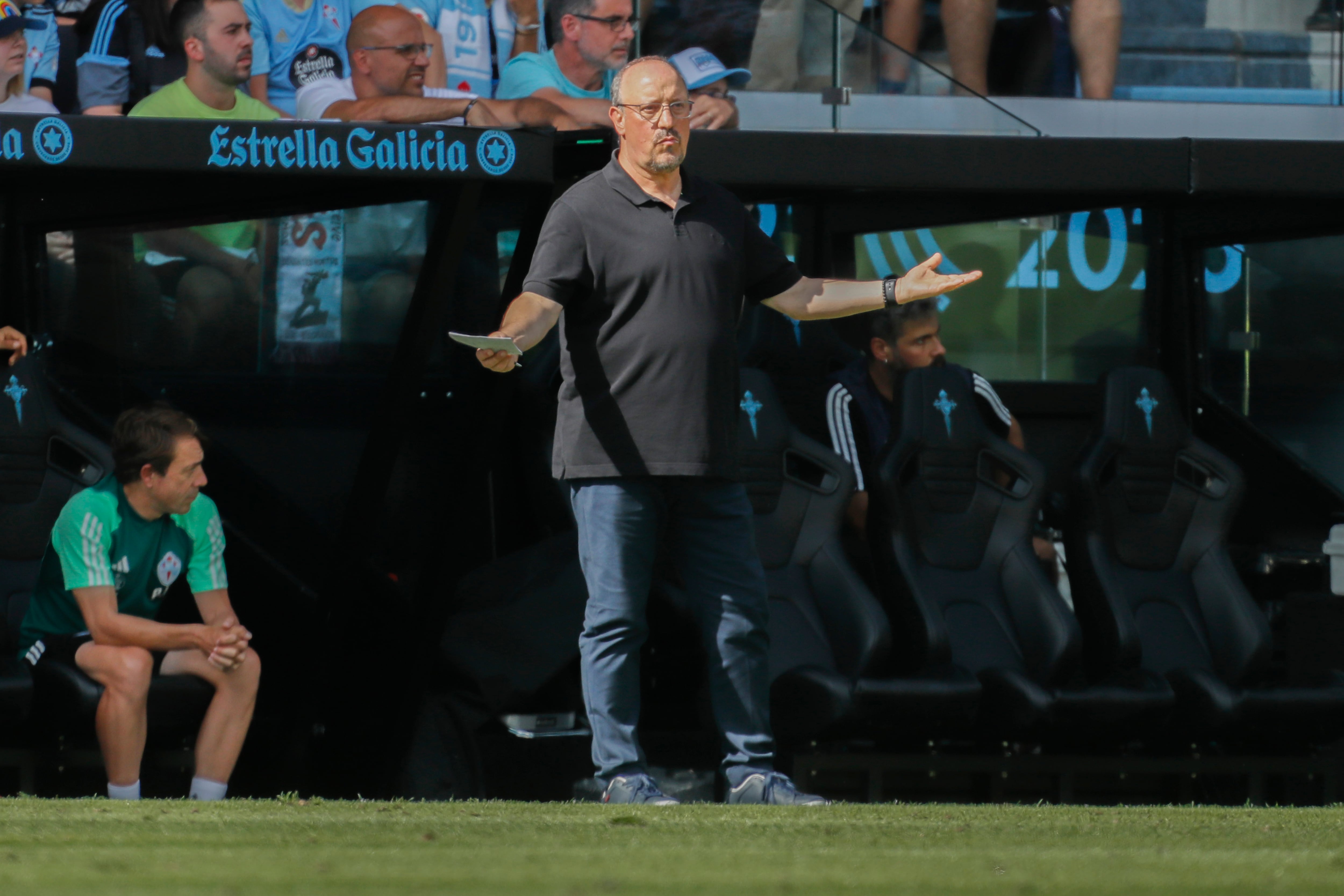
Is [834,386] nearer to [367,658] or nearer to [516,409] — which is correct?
[516,409]

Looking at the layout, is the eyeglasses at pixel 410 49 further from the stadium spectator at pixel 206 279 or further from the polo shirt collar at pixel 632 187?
the polo shirt collar at pixel 632 187

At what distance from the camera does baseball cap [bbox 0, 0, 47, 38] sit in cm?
547

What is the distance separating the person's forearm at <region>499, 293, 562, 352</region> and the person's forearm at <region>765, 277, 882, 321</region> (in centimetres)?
56

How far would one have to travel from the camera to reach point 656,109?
3.99m

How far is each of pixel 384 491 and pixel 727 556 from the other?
2240 mm

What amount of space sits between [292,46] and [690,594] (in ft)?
8.90

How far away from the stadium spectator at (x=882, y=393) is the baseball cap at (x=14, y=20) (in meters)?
2.78

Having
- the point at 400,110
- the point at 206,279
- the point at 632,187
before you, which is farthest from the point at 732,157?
the point at 206,279

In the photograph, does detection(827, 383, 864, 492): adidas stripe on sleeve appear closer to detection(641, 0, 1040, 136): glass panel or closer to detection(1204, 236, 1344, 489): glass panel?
detection(641, 0, 1040, 136): glass panel

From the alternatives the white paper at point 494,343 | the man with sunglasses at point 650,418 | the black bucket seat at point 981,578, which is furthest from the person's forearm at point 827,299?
the black bucket seat at point 981,578

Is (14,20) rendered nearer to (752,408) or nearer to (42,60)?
(42,60)

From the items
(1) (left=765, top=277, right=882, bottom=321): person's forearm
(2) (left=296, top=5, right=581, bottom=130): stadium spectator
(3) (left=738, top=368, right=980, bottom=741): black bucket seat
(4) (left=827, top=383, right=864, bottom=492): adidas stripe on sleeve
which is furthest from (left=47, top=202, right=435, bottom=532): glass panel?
(1) (left=765, top=277, right=882, bottom=321): person's forearm

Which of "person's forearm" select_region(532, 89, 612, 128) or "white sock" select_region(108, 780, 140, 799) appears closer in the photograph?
"white sock" select_region(108, 780, 140, 799)

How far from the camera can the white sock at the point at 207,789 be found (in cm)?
495
